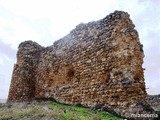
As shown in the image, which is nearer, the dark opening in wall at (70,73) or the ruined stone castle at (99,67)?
the ruined stone castle at (99,67)

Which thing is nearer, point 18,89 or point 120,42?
point 120,42

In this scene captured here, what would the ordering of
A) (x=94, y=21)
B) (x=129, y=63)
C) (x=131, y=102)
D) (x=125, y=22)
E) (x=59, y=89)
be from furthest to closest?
(x=59, y=89), (x=94, y=21), (x=125, y=22), (x=129, y=63), (x=131, y=102)

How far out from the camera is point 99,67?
27.7ft

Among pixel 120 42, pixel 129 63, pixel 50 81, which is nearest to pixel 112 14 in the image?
pixel 120 42

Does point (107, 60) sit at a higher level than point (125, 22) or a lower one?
lower

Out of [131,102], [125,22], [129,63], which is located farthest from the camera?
[125,22]

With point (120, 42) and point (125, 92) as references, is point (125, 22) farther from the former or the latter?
point (125, 92)

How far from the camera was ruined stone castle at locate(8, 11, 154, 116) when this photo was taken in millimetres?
7332

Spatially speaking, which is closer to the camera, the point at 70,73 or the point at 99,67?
the point at 99,67

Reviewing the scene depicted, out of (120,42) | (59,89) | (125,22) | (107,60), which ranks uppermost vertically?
(125,22)

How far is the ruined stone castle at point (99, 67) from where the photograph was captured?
24.1ft

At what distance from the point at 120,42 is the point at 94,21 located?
6.07ft

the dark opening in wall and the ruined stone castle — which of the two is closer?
the ruined stone castle

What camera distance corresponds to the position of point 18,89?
13.4m
